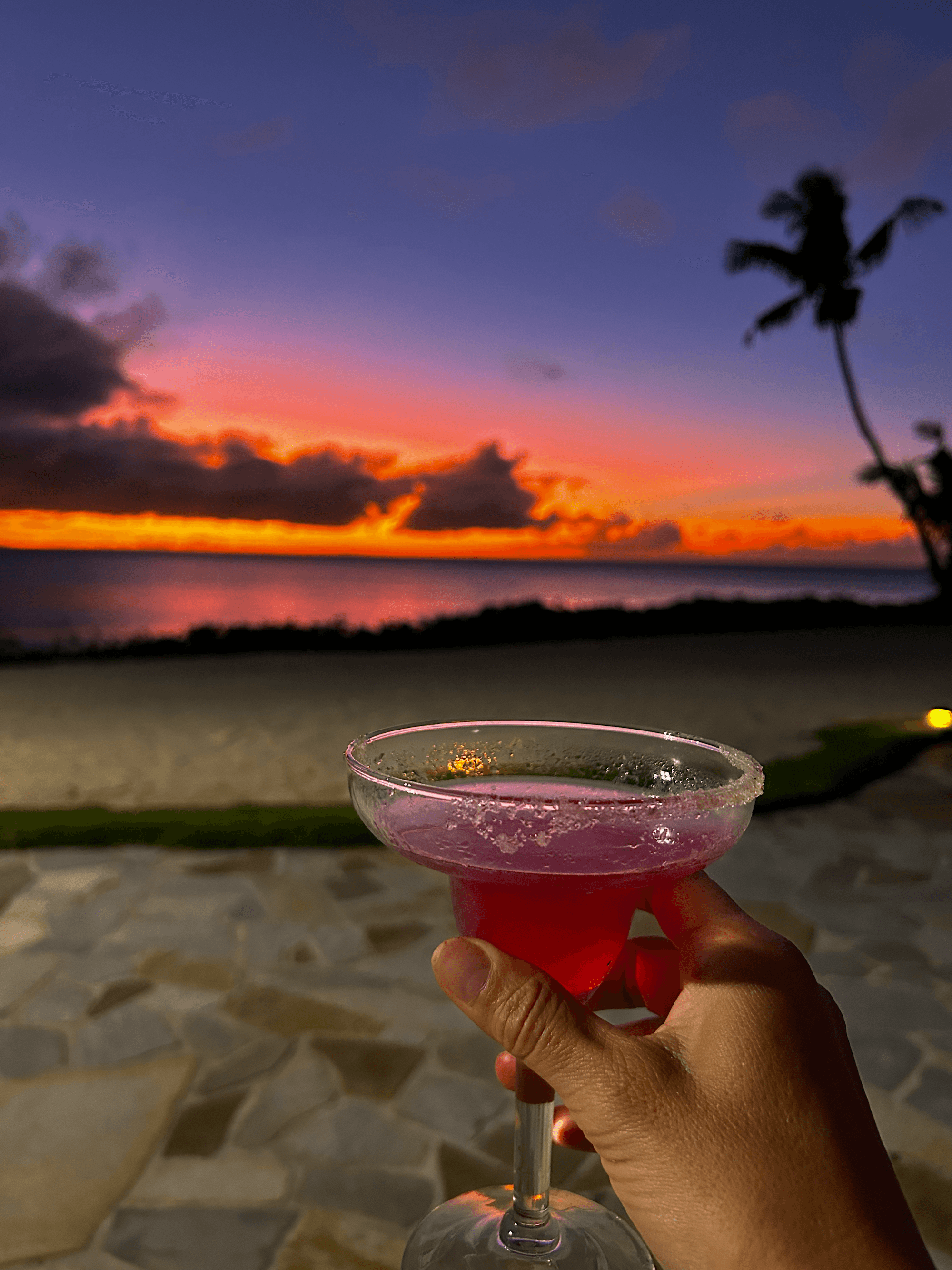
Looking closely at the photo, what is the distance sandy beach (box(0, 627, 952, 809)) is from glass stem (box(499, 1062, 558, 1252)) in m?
3.00

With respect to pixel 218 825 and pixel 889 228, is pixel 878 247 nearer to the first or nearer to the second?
pixel 889 228

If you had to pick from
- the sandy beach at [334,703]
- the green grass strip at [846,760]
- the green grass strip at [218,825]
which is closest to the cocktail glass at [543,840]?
the green grass strip at [218,825]

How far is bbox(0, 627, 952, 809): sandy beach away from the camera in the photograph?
5.84m

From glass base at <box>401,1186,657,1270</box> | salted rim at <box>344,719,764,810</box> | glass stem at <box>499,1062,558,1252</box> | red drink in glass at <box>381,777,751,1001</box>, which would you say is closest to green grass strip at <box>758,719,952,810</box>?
glass base at <box>401,1186,657,1270</box>

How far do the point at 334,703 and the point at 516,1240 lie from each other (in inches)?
278

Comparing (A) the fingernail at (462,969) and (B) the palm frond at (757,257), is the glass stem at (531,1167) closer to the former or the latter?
(A) the fingernail at (462,969)

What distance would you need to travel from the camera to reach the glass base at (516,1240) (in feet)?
5.79

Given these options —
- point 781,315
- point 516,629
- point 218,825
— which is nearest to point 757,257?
point 781,315

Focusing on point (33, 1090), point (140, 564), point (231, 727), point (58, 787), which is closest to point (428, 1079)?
point (33, 1090)

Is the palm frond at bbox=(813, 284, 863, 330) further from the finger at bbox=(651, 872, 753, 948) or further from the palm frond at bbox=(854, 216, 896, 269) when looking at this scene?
the finger at bbox=(651, 872, 753, 948)

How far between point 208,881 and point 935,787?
471cm

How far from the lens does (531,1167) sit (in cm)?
157

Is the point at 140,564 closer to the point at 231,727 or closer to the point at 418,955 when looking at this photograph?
the point at 231,727

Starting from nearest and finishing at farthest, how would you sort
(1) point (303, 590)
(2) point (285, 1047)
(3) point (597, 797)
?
(3) point (597, 797) → (2) point (285, 1047) → (1) point (303, 590)
